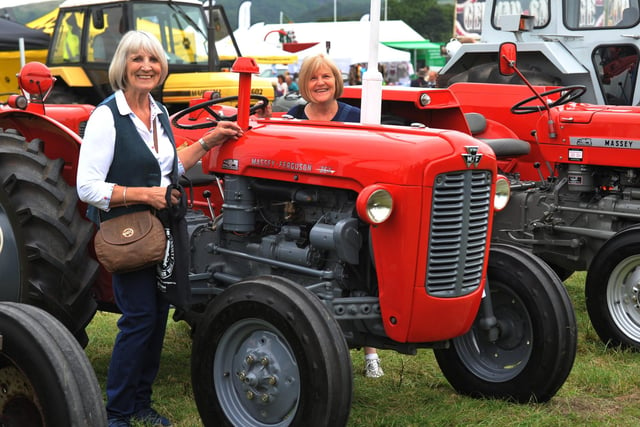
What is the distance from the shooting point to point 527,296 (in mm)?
4027

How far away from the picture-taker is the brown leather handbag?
351cm

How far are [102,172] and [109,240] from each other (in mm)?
250

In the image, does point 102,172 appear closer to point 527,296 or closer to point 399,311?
point 399,311

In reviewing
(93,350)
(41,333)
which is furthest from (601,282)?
(41,333)

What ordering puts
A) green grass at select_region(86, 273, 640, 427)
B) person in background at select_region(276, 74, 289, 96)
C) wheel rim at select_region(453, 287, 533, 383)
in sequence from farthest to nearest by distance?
person in background at select_region(276, 74, 289, 96), wheel rim at select_region(453, 287, 533, 383), green grass at select_region(86, 273, 640, 427)

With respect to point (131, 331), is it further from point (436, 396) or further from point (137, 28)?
point (137, 28)

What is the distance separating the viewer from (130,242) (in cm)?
352

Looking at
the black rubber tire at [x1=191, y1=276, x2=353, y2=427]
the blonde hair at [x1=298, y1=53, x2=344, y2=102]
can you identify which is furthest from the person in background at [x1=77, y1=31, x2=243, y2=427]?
the blonde hair at [x1=298, y1=53, x2=344, y2=102]

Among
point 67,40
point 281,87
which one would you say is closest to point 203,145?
point 67,40

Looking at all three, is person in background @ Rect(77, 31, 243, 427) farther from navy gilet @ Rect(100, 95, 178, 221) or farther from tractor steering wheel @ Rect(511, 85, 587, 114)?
tractor steering wheel @ Rect(511, 85, 587, 114)

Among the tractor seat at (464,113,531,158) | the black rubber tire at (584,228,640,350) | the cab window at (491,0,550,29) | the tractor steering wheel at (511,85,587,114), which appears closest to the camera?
the black rubber tire at (584,228,640,350)

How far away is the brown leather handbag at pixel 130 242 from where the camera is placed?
351 cm

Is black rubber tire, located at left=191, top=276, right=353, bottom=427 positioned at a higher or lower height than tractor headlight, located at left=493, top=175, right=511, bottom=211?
lower

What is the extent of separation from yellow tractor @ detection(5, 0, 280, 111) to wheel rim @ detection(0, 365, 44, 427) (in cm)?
991
